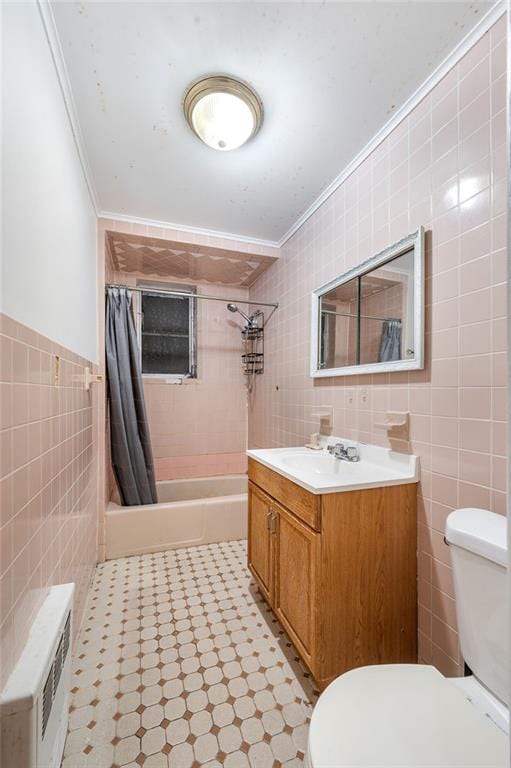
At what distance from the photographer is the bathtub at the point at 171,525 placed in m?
2.18

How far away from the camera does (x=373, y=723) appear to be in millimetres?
729

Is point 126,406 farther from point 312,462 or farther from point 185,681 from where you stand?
point 185,681

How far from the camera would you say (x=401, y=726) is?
72 centimetres

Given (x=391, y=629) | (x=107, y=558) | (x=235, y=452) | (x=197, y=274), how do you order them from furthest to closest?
(x=235, y=452) < (x=197, y=274) < (x=107, y=558) < (x=391, y=629)

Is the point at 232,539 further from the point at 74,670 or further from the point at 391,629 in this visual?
the point at 391,629

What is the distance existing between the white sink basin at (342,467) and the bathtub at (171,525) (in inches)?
32.8

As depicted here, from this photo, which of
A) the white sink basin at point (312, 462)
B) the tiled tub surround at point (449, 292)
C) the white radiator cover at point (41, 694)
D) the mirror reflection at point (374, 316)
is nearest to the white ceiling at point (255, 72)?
the tiled tub surround at point (449, 292)

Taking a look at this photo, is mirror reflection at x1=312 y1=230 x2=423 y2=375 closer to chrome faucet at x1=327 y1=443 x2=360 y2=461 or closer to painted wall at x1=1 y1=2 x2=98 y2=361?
chrome faucet at x1=327 y1=443 x2=360 y2=461

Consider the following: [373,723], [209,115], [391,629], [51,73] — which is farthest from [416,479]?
[51,73]

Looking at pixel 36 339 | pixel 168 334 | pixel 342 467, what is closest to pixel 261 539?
A: pixel 342 467

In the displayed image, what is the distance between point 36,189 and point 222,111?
32.9 inches

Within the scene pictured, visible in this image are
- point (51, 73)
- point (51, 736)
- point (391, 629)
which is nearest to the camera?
point (51, 736)

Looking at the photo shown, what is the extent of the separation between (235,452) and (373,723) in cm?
257

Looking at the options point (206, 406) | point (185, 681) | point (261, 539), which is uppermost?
point (206, 406)
